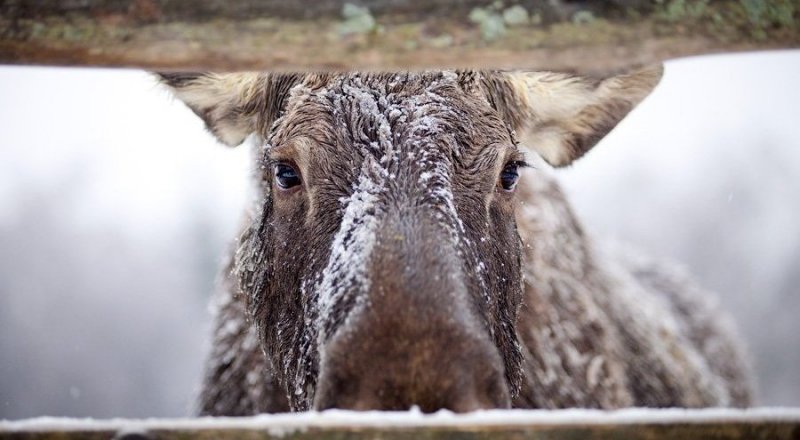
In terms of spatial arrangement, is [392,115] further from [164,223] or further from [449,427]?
[164,223]

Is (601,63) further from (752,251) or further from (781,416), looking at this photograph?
(752,251)

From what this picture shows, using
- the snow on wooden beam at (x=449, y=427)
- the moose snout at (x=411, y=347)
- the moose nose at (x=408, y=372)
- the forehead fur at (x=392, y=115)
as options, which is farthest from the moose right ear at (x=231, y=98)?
the snow on wooden beam at (x=449, y=427)

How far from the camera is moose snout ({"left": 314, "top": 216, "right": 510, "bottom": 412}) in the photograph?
6.42ft

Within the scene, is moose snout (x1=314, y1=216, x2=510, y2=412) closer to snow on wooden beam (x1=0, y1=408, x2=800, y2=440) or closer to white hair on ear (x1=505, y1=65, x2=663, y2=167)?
snow on wooden beam (x1=0, y1=408, x2=800, y2=440)

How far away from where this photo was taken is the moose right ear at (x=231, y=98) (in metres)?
3.40

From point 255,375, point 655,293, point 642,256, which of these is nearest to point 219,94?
point 255,375

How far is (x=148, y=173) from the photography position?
1287 inches

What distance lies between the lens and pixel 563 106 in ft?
12.2

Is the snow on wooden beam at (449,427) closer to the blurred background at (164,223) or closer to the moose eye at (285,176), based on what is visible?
the moose eye at (285,176)

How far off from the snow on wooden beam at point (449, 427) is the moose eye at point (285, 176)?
158 centimetres

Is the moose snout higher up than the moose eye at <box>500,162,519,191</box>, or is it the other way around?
the moose snout

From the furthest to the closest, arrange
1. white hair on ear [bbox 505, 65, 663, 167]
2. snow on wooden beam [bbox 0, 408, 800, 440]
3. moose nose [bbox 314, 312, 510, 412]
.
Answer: white hair on ear [bbox 505, 65, 663, 167] → moose nose [bbox 314, 312, 510, 412] → snow on wooden beam [bbox 0, 408, 800, 440]

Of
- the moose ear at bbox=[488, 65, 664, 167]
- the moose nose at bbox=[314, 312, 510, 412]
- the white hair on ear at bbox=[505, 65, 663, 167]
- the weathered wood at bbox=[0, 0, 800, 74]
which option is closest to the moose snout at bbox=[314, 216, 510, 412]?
the moose nose at bbox=[314, 312, 510, 412]

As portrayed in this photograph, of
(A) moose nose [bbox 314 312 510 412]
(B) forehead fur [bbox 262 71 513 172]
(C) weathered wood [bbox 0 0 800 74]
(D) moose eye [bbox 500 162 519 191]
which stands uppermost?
(C) weathered wood [bbox 0 0 800 74]
